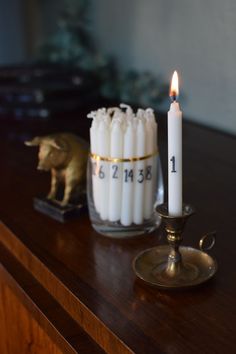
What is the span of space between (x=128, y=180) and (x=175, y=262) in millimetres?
143

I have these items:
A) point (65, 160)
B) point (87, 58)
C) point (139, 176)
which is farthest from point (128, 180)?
point (87, 58)

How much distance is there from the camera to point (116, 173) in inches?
30.0

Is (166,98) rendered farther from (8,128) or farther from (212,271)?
(212,271)

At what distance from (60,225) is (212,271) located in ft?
0.84

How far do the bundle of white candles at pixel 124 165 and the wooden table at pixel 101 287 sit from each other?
39 millimetres

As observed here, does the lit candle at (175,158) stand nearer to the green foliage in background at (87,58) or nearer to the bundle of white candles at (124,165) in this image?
the bundle of white candles at (124,165)

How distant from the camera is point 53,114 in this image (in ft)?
4.68

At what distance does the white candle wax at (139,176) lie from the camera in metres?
0.75

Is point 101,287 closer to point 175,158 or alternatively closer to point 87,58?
point 175,158

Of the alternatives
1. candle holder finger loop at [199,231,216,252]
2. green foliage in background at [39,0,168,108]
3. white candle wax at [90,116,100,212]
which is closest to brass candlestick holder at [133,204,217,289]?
candle holder finger loop at [199,231,216,252]

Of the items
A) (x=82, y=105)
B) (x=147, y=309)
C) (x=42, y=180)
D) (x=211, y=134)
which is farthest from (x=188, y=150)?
(x=147, y=309)

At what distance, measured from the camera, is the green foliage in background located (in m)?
1.44

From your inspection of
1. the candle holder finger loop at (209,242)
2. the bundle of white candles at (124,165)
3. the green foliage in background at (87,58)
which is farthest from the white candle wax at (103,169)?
the green foliage in background at (87,58)

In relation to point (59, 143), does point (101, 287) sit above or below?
below
